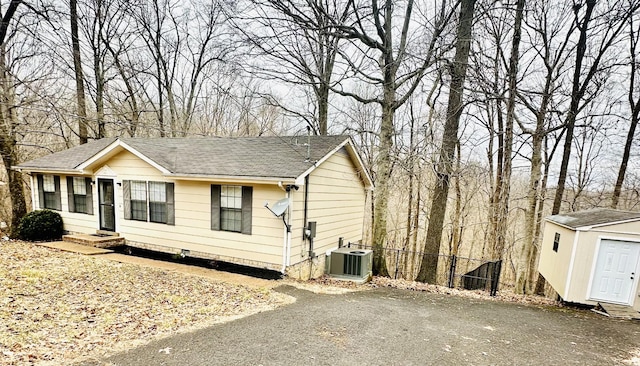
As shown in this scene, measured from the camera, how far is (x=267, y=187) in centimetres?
736

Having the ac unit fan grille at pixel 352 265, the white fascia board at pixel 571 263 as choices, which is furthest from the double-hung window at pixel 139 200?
the white fascia board at pixel 571 263

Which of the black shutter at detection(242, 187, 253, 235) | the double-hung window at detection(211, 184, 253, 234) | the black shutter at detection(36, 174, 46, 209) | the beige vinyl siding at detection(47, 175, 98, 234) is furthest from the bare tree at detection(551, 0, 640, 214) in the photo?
the black shutter at detection(36, 174, 46, 209)

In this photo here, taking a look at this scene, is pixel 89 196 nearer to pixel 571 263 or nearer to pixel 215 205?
pixel 215 205

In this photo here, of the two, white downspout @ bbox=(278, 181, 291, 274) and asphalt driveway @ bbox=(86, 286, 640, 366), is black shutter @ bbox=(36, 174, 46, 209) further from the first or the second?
asphalt driveway @ bbox=(86, 286, 640, 366)

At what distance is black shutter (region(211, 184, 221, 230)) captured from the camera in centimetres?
788

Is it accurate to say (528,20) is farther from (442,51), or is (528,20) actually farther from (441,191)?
(441,191)

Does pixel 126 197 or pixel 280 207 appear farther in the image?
pixel 126 197

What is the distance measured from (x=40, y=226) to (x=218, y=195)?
259 inches

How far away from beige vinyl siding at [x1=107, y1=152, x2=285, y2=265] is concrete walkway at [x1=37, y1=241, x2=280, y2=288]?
0.48 meters

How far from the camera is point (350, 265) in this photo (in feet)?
→ 29.5

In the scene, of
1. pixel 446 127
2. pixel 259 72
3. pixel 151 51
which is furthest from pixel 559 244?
pixel 151 51

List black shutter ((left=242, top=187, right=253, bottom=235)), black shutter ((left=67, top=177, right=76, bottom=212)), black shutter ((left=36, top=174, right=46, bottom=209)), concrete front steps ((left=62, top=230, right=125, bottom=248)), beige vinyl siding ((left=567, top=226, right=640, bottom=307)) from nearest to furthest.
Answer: beige vinyl siding ((left=567, top=226, right=640, bottom=307)) → black shutter ((left=242, top=187, right=253, bottom=235)) → concrete front steps ((left=62, top=230, right=125, bottom=248)) → black shutter ((left=67, top=177, right=76, bottom=212)) → black shutter ((left=36, top=174, right=46, bottom=209))

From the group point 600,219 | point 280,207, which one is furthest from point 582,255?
point 280,207

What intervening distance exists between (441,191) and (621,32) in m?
8.43
